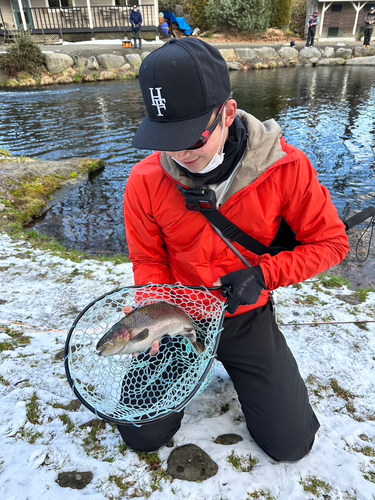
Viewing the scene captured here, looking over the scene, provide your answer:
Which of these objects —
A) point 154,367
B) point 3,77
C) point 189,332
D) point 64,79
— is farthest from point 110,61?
point 189,332

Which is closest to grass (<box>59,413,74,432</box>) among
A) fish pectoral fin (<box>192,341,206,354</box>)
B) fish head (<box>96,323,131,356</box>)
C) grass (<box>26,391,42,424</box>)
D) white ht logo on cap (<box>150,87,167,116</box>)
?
grass (<box>26,391,42,424</box>)

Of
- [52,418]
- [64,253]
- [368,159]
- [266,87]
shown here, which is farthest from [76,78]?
[52,418]

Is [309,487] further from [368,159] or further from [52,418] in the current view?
[368,159]

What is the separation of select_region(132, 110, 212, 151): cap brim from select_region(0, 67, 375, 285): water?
499 centimetres

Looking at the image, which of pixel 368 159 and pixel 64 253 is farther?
pixel 368 159

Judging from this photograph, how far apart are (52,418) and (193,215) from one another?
2.13 m

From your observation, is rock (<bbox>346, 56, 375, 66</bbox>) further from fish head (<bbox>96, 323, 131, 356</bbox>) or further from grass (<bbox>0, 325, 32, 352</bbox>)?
fish head (<bbox>96, 323, 131, 356</bbox>)

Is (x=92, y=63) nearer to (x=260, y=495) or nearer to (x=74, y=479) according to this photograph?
(x=74, y=479)

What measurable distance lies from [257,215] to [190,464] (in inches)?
79.2

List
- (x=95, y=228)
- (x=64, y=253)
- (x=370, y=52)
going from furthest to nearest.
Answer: (x=370, y=52)
(x=95, y=228)
(x=64, y=253)

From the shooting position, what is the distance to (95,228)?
8031 millimetres

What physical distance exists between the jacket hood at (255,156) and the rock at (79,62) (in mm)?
30419

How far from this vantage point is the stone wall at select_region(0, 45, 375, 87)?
89.2ft

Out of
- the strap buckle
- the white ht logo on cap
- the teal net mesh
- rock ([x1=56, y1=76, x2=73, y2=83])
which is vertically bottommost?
the teal net mesh
